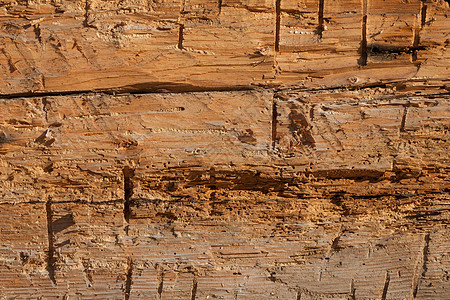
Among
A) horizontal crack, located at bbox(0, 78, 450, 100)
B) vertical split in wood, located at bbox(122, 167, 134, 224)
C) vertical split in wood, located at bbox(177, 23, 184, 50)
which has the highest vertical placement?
vertical split in wood, located at bbox(177, 23, 184, 50)

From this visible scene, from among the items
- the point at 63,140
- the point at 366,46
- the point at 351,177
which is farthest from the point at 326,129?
the point at 63,140

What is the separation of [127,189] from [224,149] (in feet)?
1.43

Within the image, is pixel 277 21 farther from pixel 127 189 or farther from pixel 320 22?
pixel 127 189

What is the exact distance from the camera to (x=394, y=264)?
1739 mm

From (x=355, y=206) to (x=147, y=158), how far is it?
2.93 feet

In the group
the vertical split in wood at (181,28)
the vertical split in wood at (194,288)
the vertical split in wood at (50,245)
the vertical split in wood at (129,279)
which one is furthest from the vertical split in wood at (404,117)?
the vertical split in wood at (50,245)

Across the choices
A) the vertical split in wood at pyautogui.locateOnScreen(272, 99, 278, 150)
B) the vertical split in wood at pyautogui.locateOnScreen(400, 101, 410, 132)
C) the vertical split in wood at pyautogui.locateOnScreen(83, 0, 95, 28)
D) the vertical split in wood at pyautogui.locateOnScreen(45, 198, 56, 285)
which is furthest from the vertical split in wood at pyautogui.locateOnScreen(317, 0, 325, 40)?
the vertical split in wood at pyautogui.locateOnScreen(45, 198, 56, 285)

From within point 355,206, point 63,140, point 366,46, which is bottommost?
point 355,206

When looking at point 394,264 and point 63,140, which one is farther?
point 394,264

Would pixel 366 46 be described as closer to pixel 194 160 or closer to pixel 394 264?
pixel 194 160

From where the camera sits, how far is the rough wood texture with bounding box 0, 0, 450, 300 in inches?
61.4

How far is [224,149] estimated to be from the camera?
1632 mm

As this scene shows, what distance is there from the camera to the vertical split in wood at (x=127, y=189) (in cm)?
164

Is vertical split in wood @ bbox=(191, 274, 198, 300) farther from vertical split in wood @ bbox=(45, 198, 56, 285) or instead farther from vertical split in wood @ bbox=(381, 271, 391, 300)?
vertical split in wood @ bbox=(381, 271, 391, 300)
